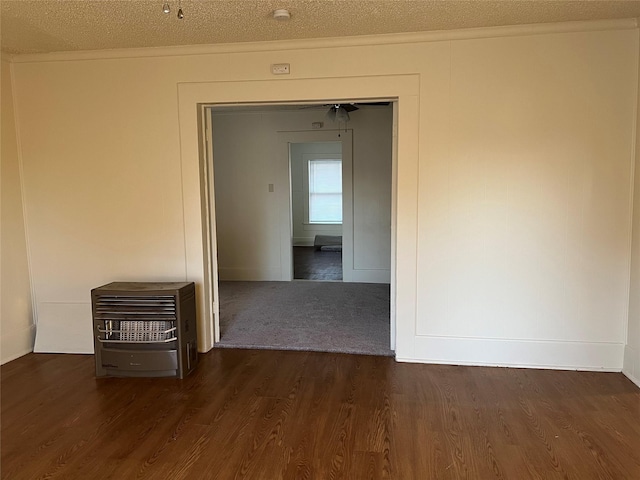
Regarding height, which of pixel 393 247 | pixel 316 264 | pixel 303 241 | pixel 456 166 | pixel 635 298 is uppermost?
pixel 456 166

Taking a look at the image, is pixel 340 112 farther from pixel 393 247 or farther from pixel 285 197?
pixel 393 247

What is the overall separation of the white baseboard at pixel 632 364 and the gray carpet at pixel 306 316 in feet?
5.24

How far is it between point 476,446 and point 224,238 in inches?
188

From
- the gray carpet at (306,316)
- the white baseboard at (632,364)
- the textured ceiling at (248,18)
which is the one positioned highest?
the textured ceiling at (248,18)

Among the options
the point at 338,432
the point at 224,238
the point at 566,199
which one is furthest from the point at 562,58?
the point at 224,238

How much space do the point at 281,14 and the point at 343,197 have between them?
351 centimetres

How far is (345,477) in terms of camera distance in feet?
6.39

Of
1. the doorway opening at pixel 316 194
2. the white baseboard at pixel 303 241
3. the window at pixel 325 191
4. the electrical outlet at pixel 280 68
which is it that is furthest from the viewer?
the white baseboard at pixel 303 241

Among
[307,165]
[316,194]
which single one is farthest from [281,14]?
[316,194]

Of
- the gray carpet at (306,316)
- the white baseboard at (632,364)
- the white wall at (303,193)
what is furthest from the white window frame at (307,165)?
the white baseboard at (632,364)

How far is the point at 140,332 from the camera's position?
302cm

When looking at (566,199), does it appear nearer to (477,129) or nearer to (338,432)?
(477,129)

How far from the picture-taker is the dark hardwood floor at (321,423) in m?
2.02

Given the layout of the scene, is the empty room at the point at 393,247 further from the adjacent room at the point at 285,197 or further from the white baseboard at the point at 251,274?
the white baseboard at the point at 251,274
